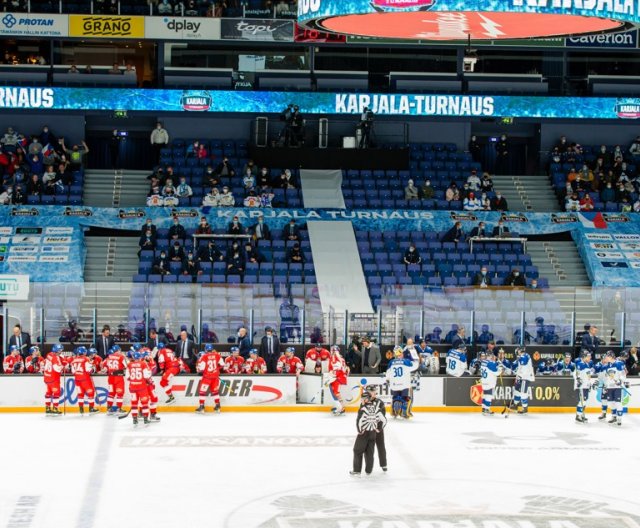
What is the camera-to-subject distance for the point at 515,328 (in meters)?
25.2

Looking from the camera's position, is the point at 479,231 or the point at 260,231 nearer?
the point at 260,231

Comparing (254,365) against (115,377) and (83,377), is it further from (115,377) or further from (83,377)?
(83,377)

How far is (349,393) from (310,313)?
91.8 inches

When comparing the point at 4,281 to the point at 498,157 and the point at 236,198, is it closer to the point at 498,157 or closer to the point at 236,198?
the point at 236,198

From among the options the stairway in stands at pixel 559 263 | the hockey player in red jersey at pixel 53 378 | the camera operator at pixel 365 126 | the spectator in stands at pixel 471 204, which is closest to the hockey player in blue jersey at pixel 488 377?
the hockey player in red jersey at pixel 53 378

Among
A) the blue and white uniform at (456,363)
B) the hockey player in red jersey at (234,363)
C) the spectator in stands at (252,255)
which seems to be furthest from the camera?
the spectator in stands at (252,255)

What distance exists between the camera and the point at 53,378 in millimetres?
21734

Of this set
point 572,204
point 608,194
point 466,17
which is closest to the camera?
point 466,17

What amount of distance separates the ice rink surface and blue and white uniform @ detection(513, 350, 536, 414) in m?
0.45

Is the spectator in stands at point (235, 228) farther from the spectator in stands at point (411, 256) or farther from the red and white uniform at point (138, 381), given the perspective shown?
the red and white uniform at point (138, 381)

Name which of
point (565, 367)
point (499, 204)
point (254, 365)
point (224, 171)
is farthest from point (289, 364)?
point (499, 204)

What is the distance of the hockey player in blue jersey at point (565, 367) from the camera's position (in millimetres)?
23688

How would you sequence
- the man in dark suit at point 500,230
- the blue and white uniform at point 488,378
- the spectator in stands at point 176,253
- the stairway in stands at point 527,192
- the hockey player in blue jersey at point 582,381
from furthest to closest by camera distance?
the stairway in stands at point 527,192 < the man in dark suit at point 500,230 < the spectator in stands at point 176,253 < the blue and white uniform at point 488,378 < the hockey player in blue jersey at point 582,381

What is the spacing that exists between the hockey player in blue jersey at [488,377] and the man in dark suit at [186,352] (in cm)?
526
